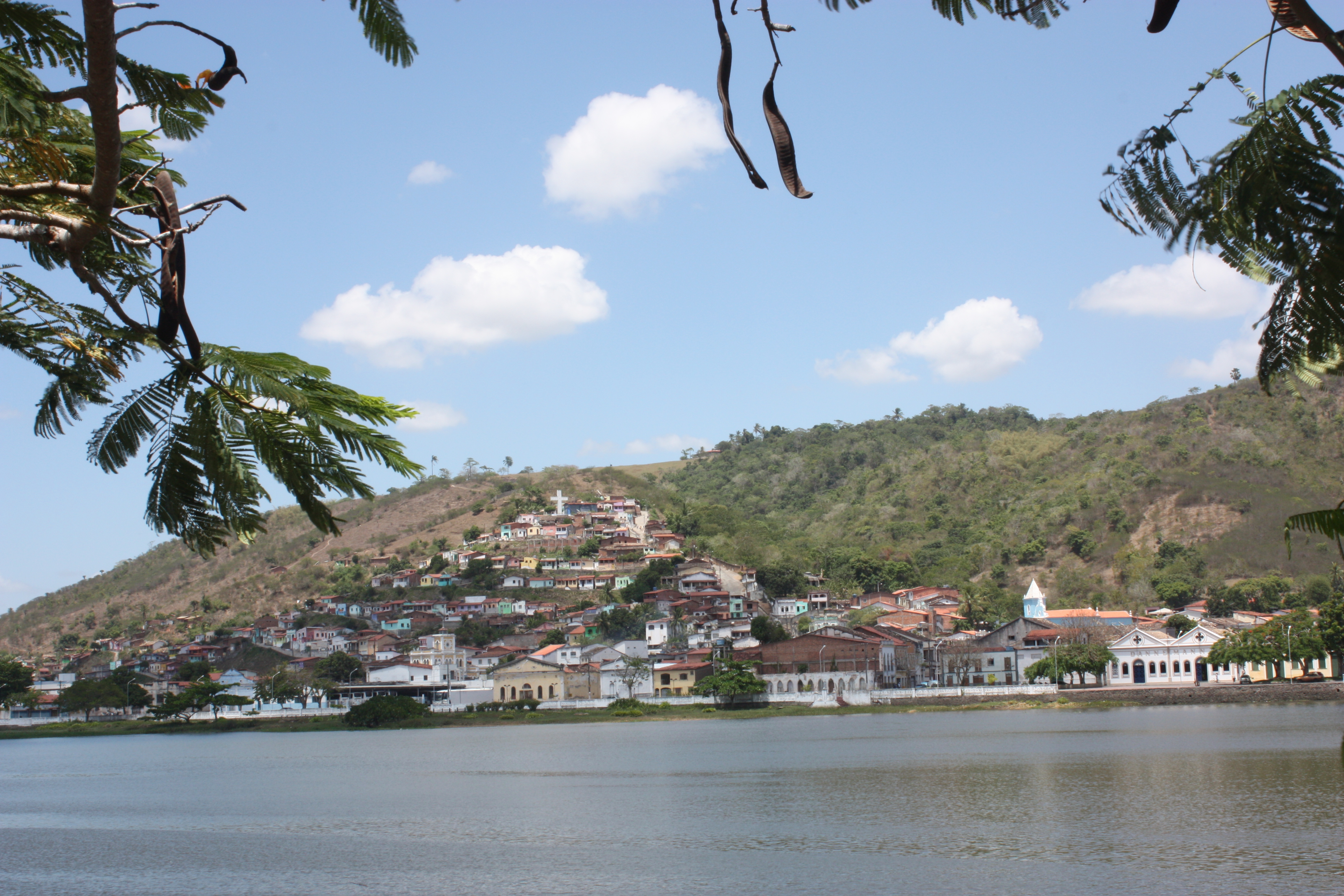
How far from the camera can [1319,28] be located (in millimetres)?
1952

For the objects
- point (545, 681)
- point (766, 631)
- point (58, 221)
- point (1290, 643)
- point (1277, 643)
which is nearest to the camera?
point (58, 221)

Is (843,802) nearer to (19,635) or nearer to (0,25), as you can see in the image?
(0,25)

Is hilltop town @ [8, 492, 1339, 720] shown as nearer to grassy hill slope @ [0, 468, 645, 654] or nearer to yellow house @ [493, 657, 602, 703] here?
yellow house @ [493, 657, 602, 703]

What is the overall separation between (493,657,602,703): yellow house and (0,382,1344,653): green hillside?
15.4 metres

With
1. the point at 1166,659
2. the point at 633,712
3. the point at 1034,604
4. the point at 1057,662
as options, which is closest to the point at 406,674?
the point at 633,712

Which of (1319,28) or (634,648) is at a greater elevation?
(1319,28)

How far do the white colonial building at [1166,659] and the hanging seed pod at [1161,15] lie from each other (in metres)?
58.1

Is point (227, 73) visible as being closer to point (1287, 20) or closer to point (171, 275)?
point (171, 275)

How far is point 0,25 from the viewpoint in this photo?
293 centimetres

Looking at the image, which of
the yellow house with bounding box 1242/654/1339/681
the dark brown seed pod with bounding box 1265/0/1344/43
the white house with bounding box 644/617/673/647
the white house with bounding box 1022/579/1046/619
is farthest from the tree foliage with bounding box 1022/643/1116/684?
the dark brown seed pod with bounding box 1265/0/1344/43

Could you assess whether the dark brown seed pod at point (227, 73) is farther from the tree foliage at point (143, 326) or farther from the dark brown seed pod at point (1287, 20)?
the dark brown seed pod at point (1287, 20)

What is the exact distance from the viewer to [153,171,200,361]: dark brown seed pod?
2.43m

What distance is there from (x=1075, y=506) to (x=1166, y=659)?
3128 centimetres

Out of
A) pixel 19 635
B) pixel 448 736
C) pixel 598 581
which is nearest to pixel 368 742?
pixel 448 736
